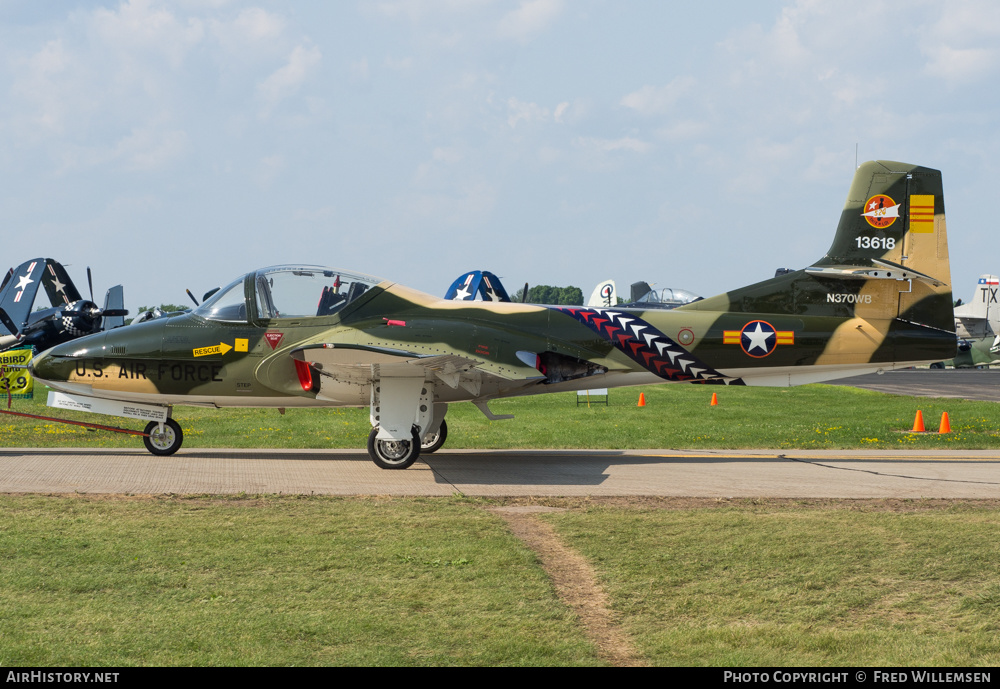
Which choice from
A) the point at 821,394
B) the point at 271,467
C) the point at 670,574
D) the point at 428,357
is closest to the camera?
the point at 670,574

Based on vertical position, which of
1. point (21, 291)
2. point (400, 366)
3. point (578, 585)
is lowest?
point (578, 585)

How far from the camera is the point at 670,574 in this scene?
22.4ft

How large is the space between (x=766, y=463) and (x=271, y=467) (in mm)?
8258

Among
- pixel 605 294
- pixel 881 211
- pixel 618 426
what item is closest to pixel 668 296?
pixel 605 294

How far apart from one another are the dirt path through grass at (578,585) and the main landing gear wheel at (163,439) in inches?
282

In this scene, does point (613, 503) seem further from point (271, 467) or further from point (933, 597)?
point (271, 467)

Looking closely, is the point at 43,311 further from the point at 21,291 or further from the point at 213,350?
the point at 213,350

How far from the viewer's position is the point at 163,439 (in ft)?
47.1

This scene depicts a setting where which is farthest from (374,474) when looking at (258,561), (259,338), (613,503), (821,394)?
(821,394)

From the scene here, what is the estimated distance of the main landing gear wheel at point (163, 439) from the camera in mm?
14297

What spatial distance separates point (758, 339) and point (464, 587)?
29.4 ft

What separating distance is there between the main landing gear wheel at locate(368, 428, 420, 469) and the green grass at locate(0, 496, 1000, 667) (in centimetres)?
341

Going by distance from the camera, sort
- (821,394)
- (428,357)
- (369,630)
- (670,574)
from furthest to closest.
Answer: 1. (821,394)
2. (428,357)
3. (670,574)
4. (369,630)

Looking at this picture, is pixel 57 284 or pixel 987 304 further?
pixel 987 304
